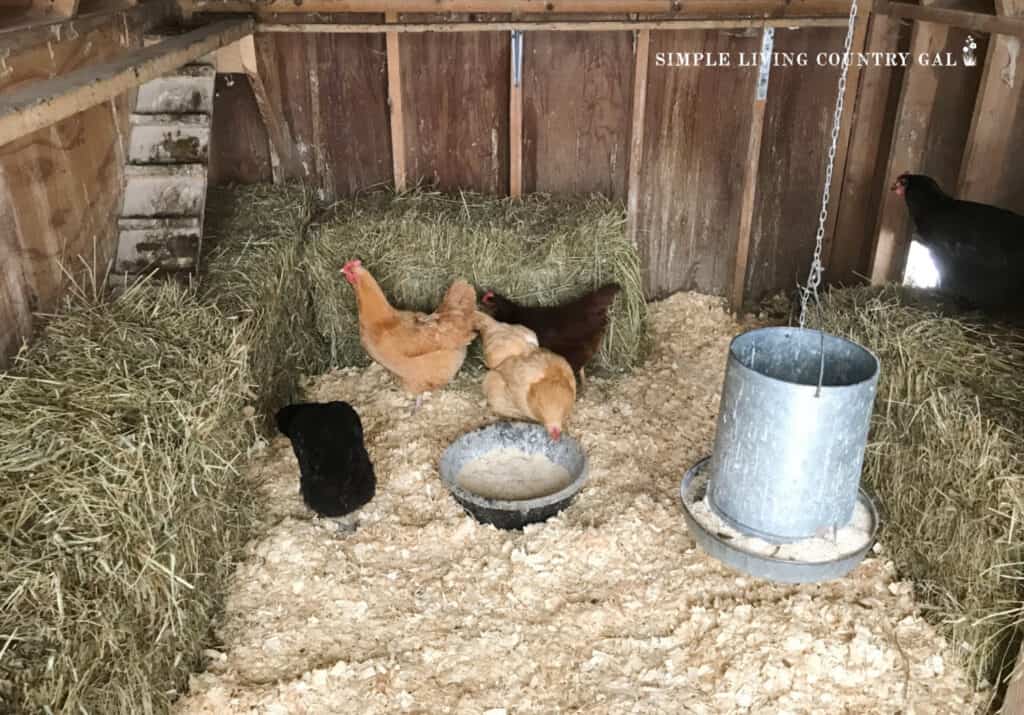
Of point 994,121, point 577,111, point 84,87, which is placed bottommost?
point 577,111

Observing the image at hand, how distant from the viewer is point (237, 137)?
214 inches

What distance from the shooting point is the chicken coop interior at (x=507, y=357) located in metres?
2.52

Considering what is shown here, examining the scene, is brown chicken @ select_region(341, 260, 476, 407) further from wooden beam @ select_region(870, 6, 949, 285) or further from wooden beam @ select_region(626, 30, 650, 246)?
wooden beam @ select_region(870, 6, 949, 285)

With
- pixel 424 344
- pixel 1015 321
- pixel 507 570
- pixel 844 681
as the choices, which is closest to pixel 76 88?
pixel 424 344

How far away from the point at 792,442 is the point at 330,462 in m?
1.91

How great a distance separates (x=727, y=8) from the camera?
5.20 m

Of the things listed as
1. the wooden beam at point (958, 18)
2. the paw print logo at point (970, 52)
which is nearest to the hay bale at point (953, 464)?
the wooden beam at point (958, 18)

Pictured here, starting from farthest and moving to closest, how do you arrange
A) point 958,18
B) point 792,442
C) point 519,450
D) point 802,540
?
1. point 958,18
2. point 519,450
3. point 802,540
4. point 792,442

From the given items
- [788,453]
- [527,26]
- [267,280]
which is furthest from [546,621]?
[527,26]

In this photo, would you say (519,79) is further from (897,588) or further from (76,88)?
(897,588)

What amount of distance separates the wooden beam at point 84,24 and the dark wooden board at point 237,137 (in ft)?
2.31

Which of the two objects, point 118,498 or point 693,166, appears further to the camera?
point 693,166

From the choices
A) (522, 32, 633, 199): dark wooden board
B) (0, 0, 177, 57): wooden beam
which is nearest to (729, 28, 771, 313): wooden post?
(522, 32, 633, 199): dark wooden board

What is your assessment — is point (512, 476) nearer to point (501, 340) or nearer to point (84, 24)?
point (501, 340)
